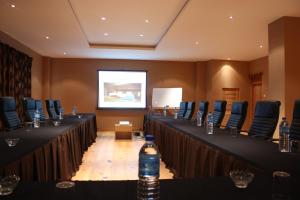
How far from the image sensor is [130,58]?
410 inches

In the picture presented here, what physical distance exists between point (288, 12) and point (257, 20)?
0.61 metres

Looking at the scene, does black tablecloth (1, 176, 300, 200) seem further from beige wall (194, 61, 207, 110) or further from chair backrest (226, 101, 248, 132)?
beige wall (194, 61, 207, 110)

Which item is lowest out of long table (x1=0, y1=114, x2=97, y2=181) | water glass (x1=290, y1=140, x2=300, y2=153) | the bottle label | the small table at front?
the small table at front

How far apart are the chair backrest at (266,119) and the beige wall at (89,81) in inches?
287

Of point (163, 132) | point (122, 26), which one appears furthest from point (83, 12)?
point (163, 132)

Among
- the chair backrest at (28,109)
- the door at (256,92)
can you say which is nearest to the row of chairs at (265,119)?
the chair backrest at (28,109)

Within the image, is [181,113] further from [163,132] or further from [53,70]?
[53,70]

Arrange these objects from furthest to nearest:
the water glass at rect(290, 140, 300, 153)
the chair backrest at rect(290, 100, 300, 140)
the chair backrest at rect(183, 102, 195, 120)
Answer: the chair backrest at rect(183, 102, 195, 120)
the chair backrest at rect(290, 100, 300, 140)
the water glass at rect(290, 140, 300, 153)

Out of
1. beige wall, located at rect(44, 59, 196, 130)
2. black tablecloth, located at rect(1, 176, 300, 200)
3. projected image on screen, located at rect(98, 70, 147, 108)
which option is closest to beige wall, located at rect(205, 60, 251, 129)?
beige wall, located at rect(44, 59, 196, 130)

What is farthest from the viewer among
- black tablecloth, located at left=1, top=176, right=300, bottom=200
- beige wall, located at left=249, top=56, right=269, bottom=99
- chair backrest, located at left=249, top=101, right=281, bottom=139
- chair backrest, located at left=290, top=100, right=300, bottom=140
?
beige wall, located at left=249, top=56, right=269, bottom=99

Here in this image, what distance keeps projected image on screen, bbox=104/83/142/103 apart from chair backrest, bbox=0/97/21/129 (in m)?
6.36

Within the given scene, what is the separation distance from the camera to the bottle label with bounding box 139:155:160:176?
1111 millimetres

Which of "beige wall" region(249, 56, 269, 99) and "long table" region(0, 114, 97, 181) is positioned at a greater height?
"beige wall" region(249, 56, 269, 99)

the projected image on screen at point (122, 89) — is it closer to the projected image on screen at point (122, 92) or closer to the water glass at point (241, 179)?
the projected image on screen at point (122, 92)
